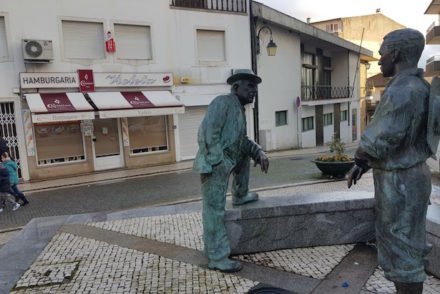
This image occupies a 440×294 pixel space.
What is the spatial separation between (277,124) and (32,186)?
1164 cm

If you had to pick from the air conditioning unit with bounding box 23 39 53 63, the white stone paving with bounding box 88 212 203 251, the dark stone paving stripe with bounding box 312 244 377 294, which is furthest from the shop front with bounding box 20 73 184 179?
the dark stone paving stripe with bounding box 312 244 377 294

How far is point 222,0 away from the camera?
595 inches

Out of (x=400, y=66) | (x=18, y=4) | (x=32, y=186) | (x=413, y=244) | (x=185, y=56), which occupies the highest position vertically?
(x=18, y=4)

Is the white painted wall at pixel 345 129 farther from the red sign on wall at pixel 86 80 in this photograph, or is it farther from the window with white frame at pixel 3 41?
the window with white frame at pixel 3 41

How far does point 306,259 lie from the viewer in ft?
13.1

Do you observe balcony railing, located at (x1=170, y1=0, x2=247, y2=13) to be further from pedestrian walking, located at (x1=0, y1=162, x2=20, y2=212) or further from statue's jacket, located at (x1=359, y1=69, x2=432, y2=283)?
statue's jacket, located at (x1=359, y1=69, x2=432, y2=283)

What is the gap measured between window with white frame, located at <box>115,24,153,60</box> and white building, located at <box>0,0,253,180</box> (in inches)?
1.4

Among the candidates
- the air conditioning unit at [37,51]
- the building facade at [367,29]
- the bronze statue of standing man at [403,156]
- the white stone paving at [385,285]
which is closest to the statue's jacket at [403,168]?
the bronze statue of standing man at [403,156]

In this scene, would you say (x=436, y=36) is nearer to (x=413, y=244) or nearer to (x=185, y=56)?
(x=185, y=56)

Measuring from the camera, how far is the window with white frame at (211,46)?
1459 cm

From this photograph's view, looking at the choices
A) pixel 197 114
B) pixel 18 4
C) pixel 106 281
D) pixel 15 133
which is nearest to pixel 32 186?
pixel 15 133

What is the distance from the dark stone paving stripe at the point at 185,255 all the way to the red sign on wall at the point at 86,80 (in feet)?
25.3

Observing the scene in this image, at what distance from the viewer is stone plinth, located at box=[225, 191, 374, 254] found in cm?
409

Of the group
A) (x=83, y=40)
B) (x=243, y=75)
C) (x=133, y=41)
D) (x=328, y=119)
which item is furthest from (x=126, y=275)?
(x=328, y=119)
